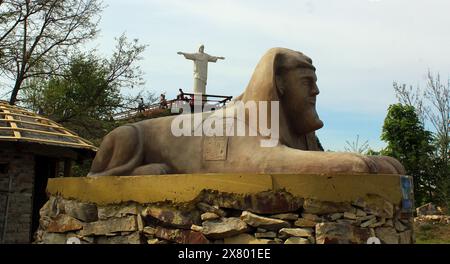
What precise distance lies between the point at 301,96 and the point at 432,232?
13.4 m

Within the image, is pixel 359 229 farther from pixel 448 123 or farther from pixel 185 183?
pixel 448 123

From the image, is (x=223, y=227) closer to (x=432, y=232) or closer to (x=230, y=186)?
(x=230, y=186)

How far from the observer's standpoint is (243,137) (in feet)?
17.5

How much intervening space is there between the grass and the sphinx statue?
11.6 m

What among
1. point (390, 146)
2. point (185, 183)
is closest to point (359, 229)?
point (185, 183)

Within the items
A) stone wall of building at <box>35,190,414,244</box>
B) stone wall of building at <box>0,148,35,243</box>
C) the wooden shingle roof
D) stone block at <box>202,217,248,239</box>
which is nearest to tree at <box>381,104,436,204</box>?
the wooden shingle roof

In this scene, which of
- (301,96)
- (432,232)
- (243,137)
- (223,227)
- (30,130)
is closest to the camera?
(223,227)

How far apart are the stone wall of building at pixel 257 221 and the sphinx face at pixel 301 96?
128 centimetres

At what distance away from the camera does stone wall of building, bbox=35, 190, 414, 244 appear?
439 centimetres

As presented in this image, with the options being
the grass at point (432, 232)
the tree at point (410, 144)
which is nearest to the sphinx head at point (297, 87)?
the grass at point (432, 232)

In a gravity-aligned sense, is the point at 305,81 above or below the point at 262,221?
above

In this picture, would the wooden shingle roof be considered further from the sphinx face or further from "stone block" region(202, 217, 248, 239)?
"stone block" region(202, 217, 248, 239)

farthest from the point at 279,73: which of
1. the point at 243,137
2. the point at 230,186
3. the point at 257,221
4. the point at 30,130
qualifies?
the point at 30,130
